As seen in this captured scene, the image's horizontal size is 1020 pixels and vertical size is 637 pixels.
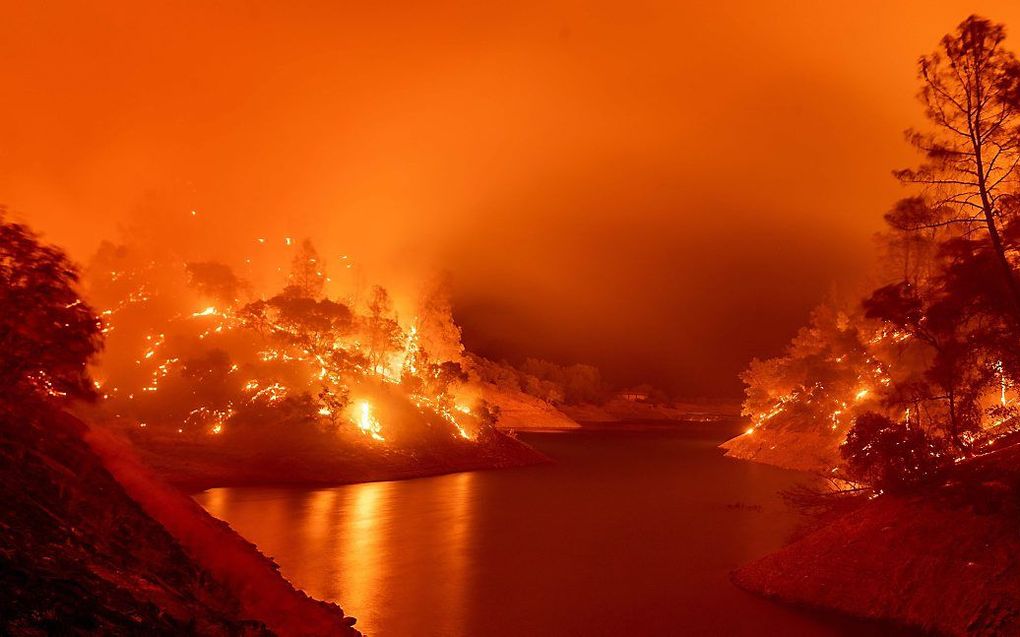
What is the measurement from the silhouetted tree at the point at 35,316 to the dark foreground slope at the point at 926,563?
66.5 ft

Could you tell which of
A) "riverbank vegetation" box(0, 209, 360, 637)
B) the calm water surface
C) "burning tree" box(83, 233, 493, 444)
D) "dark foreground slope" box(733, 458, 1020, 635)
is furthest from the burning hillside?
"dark foreground slope" box(733, 458, 1020, 635)

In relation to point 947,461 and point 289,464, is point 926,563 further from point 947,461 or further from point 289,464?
point 289,464

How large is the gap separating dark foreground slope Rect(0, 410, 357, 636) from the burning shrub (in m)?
15.6

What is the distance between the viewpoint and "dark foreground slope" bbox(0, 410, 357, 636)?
6590 millimetres

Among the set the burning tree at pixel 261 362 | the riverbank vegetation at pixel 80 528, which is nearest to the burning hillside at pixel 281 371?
the burning tree at pixel 261 362

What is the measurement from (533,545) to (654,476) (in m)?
30.3

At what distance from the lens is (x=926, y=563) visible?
16.6 m

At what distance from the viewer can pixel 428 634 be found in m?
17.9

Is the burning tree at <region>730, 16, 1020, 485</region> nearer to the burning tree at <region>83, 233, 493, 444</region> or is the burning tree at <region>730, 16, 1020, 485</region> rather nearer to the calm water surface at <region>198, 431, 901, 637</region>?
the calm water surface at <region>198, 431, 901, 637</region>

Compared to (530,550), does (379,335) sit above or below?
above

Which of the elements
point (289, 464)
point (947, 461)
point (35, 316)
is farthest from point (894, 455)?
point (289, 464)

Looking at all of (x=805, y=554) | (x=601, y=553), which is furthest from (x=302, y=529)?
(x=805, y=554)

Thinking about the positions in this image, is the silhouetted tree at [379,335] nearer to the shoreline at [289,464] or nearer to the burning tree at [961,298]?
the shoreline at [289,464]

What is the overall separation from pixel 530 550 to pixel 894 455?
49.3 ft
